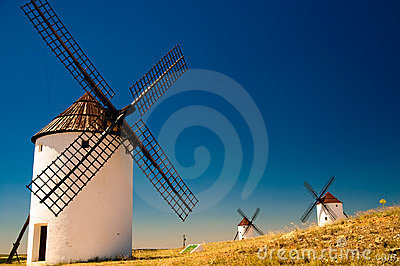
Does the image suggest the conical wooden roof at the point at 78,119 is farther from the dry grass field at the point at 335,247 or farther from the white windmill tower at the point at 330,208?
the white windmill tower at the point at 330,208

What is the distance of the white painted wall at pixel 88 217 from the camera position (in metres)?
14.7

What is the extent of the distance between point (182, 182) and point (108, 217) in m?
3.68

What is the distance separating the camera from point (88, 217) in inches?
592

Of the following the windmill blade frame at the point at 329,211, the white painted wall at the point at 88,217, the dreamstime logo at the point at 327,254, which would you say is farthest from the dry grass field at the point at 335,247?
the windmill blade frame at the point at 329,211

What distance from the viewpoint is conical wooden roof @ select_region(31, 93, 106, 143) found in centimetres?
1545

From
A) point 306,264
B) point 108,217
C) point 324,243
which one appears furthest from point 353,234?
point 108,217

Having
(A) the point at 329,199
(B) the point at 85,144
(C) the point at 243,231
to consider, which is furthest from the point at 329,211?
(B) the point at 85,144

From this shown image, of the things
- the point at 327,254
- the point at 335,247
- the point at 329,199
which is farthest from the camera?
the point at 329,199

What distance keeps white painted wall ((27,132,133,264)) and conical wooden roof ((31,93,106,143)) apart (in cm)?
28

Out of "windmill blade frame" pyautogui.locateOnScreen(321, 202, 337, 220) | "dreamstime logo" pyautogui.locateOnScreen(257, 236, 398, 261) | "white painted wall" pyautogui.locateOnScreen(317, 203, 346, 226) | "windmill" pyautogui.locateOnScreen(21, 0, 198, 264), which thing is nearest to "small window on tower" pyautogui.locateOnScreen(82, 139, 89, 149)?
"windmill" pyautogui.locateOnScreen(21, 0, 198, 264)

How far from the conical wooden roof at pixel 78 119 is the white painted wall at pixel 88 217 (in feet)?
0.93

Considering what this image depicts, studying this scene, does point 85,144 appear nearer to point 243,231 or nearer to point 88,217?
point 88,217

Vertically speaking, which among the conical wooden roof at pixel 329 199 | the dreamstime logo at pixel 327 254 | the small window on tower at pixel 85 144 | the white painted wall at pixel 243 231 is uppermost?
the conical wooden roof at pixel 329 199

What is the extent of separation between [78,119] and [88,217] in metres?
4.45
